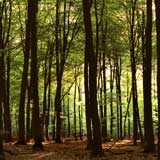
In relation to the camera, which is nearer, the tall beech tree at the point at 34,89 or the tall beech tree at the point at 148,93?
the tall beech tree at the point at 148,93

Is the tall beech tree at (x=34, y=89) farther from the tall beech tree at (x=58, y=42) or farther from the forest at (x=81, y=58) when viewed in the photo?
the tall beech tree at (x=58, y=42)

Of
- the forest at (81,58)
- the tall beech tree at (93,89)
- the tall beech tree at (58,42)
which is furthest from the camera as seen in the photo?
the tall beech tree at (58,42)

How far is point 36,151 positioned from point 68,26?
10788mm

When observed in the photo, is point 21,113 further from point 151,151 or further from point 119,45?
point 119,45

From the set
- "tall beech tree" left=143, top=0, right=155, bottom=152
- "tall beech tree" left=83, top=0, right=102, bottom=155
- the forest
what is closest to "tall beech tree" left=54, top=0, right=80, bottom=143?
the forest

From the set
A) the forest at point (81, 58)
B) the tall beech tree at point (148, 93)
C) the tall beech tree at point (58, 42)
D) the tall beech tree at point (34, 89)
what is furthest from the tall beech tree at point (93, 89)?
the tall beech tree at point (58, 42)

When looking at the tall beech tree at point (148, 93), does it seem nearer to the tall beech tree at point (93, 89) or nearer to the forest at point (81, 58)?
the forest at point (81, 58)

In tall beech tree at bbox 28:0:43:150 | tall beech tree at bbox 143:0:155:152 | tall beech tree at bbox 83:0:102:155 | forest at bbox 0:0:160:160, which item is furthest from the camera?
tall beech tree at bbox 28:0:43:150

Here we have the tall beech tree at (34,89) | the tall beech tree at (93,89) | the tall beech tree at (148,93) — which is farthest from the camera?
the tall beech tree at (34,89)

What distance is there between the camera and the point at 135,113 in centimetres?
2616

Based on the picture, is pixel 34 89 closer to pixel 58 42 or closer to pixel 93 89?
pixel 93 89

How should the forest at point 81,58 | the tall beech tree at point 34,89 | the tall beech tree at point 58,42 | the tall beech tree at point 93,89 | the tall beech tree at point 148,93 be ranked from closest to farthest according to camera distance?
the tall beech tree at point 93,89 < the forest at point 81,58 < the tall beech tree at point 148,93 < the tall beech tree at point 34,89 < the tall beech tree at point 58,42

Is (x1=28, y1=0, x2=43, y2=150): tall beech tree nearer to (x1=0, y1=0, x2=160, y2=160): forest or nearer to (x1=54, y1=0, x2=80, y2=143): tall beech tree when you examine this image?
(x1=0, y1=0, x2=160, y2=160): forest

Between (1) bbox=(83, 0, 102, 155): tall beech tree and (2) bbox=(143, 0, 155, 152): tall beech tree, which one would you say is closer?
(1) bbox=(83, 0, 102, 155): tall beech tree
